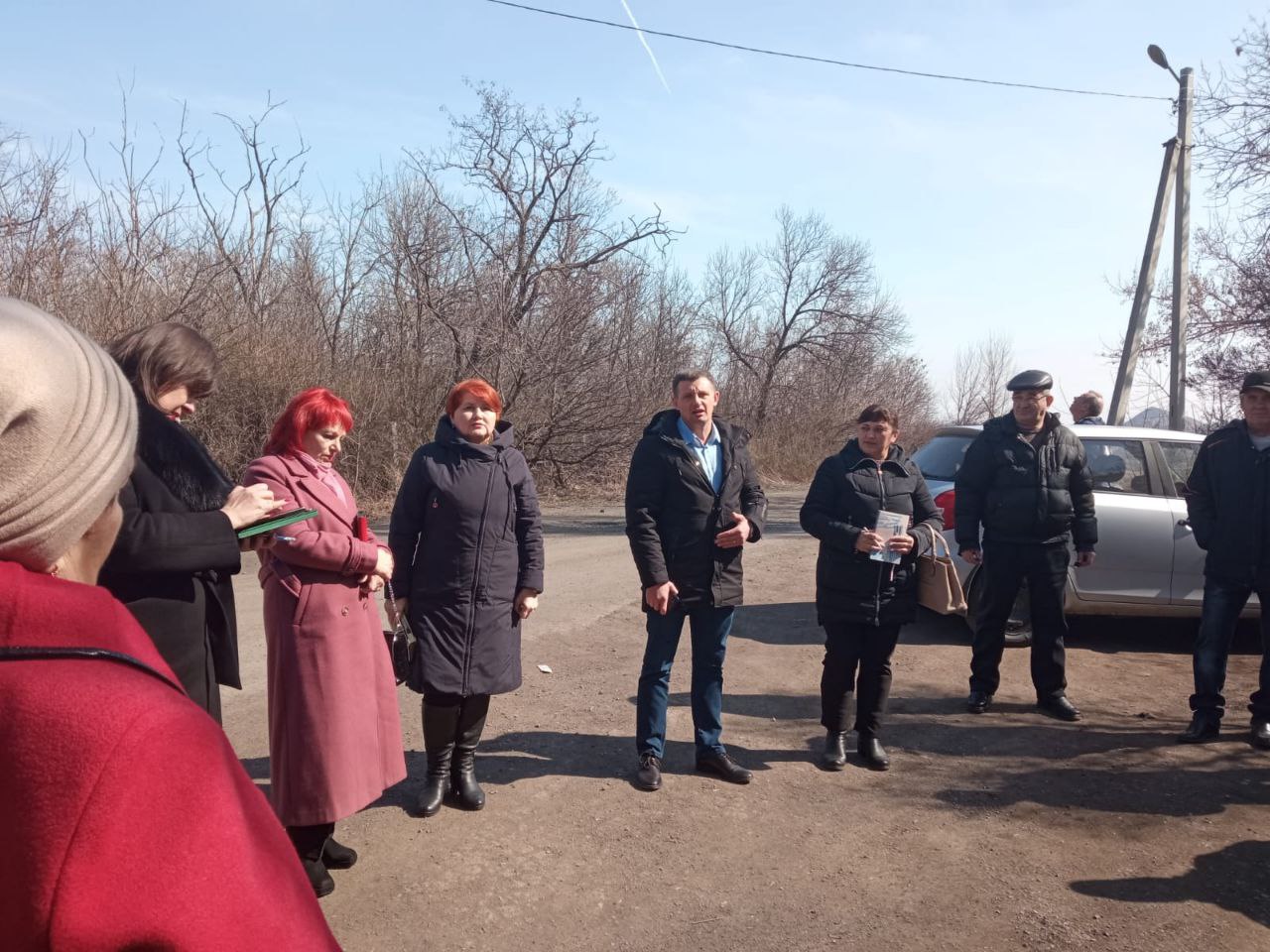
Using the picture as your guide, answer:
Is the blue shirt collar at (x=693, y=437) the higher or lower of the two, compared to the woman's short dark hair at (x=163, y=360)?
lower

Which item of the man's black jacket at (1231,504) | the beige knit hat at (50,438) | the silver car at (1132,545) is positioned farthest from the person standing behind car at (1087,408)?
the beige knit hat at (50,438)

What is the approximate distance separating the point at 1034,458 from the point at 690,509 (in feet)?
7.83

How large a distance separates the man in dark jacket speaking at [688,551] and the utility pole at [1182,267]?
10.8 meters

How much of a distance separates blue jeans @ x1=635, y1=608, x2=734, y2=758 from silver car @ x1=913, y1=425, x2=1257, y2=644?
306 centimetres

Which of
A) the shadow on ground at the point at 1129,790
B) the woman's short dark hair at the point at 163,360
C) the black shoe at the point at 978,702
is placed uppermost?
the woman's short dark hair at the point at 163,360

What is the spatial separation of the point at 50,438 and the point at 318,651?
275 centimetres

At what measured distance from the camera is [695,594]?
15.7 ft

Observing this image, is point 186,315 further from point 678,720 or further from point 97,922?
point 97,922

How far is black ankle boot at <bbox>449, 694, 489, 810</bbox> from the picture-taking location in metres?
4.45

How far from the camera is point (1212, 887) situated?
3809 millimetres

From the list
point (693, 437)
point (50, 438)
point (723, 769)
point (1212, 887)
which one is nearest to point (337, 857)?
point (723, 769)

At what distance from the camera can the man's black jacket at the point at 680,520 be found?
4.78 metres

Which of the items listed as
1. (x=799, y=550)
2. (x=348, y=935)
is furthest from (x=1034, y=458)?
(x=799, y=550)

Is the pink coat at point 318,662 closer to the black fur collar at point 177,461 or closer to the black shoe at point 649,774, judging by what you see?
the black fur collar at point 177,461
